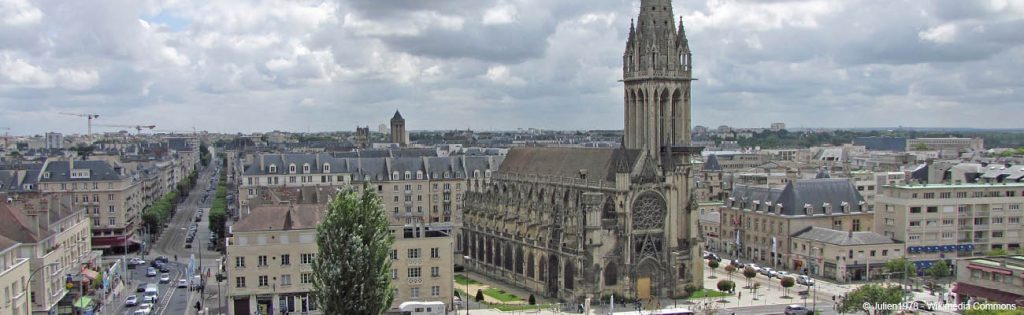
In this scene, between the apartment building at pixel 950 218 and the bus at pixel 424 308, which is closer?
the bus at pixel 424 308

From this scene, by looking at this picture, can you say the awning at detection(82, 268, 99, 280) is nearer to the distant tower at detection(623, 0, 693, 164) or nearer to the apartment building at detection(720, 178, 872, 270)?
the distant tower at detection(623, 0, 693, 164)

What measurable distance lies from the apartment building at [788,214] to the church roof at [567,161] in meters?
30.2

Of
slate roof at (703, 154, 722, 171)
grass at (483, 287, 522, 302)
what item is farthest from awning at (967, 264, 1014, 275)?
slate roof at (703, 154, 722, 171)

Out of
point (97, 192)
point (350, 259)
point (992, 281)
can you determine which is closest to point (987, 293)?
point (992, 281)

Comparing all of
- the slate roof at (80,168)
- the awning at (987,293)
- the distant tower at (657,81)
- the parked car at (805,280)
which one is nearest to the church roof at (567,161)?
the distant tower at (657,81)

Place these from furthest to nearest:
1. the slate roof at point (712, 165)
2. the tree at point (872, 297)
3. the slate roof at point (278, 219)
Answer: the slate roof at point (712, 165)
the slate roof at point (278, 219)
the tree at point (872, 297)

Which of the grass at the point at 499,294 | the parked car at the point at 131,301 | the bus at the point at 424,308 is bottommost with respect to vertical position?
the grass at the point at 499,294

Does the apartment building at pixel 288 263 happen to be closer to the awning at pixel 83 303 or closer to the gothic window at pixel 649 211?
the awning at pixel 83 303

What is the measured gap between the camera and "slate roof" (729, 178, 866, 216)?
11994 centimetres

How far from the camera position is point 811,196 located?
121562mm

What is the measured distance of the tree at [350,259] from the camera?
206ft

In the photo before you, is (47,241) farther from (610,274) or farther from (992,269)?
(992,269)

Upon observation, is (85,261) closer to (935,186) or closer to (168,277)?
(168,277)

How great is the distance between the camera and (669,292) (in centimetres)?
9862
